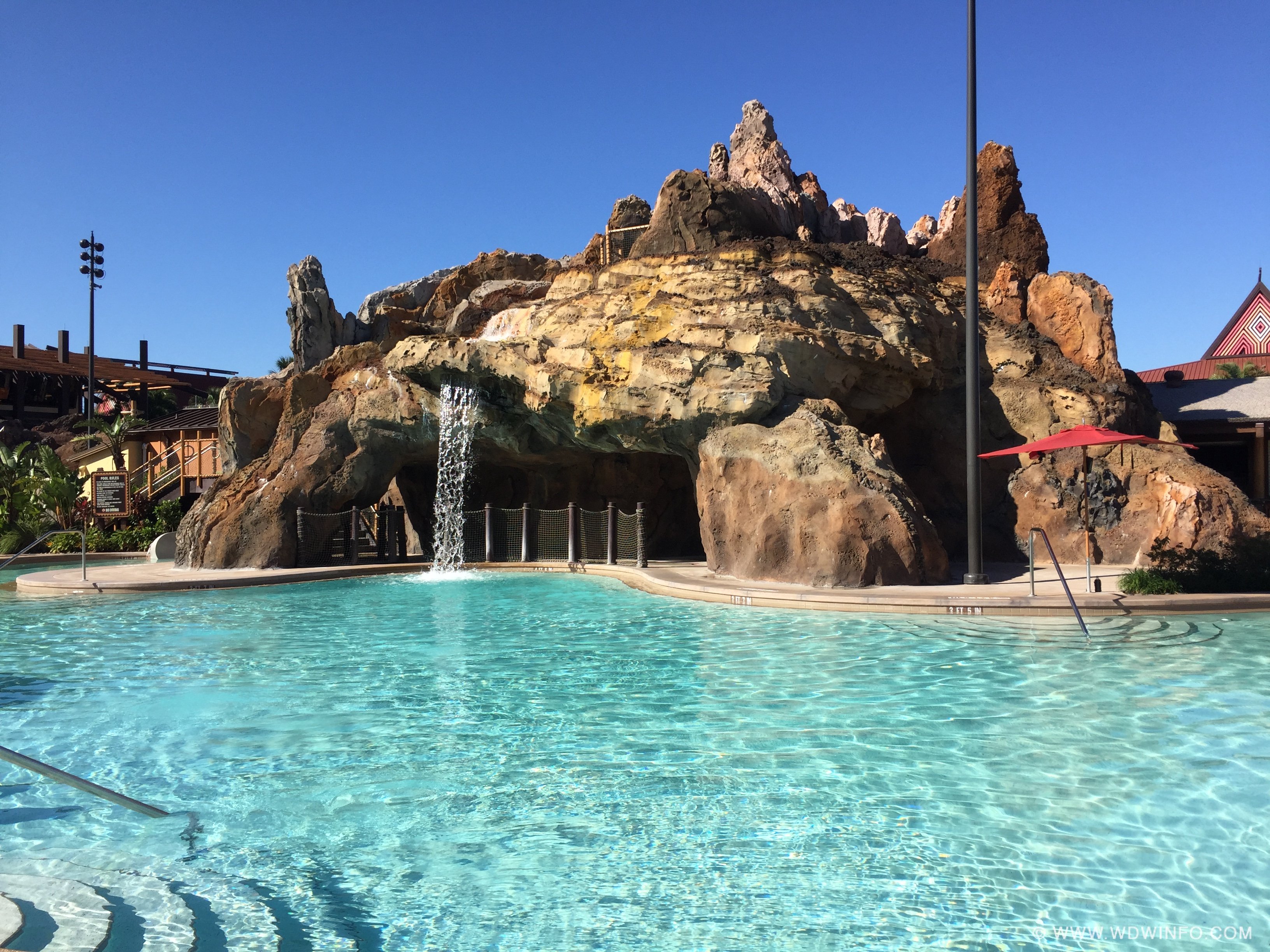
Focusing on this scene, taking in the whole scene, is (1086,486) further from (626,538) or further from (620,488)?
(620,488)

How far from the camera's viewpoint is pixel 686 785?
598cm

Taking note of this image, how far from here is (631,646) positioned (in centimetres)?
1102

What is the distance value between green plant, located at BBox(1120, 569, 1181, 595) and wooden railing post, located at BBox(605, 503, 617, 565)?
410 inches

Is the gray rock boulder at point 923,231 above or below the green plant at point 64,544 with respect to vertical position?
above

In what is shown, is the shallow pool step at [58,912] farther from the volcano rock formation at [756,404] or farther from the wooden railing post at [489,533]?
the wooden railing post at [489,533]

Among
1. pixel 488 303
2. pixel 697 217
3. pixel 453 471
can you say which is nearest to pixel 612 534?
pixel 453 471

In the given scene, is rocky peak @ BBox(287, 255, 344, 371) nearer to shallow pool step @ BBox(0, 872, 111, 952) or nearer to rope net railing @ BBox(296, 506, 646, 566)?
rope net railing @ BBox(296, 506, 646, 566)

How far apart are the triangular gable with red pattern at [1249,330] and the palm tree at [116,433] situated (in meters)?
44.2

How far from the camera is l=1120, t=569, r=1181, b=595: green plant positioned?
12.9 metres

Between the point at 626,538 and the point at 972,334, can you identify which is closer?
the point at 972,334

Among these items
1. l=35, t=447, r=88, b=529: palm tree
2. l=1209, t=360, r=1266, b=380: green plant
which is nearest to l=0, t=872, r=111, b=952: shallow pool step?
l=35, t=447, r=88, b=529: palm tree

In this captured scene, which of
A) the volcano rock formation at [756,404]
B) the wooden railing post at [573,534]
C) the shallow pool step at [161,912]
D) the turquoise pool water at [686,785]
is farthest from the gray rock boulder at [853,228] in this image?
the shallow pool step at [161,912]

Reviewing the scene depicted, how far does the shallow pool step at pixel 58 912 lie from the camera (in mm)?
3617

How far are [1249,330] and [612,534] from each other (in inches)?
1431
